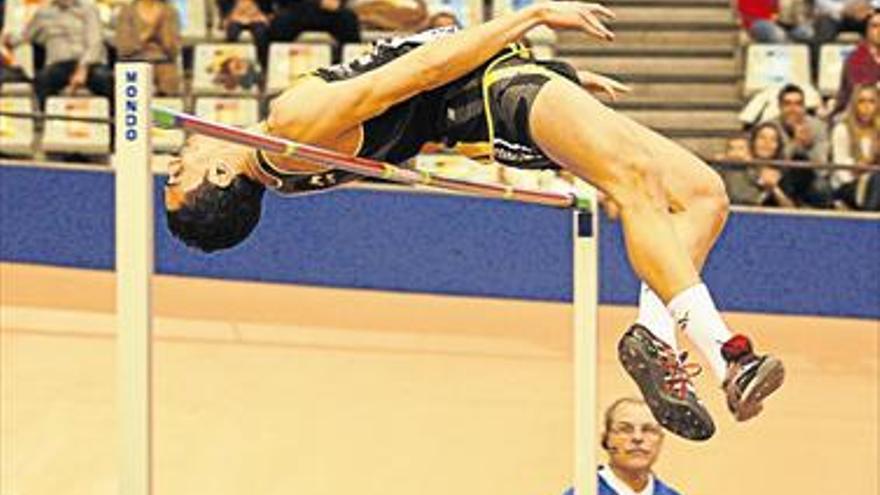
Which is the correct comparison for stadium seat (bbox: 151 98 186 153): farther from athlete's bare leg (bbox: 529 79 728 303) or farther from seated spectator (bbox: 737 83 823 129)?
athlete's bare leg (bbox: 529 79 728 303)

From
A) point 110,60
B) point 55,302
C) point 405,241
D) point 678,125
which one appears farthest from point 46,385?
point 678,125

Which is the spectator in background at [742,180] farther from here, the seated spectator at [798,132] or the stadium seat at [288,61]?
the stadium seat at [288,61]

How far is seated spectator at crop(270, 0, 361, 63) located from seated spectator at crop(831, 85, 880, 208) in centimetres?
230

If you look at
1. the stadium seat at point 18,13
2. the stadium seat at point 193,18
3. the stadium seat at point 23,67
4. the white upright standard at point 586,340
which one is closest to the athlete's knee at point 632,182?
the white upright standard at point 586,340

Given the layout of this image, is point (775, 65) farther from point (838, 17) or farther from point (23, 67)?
point (23, 67)

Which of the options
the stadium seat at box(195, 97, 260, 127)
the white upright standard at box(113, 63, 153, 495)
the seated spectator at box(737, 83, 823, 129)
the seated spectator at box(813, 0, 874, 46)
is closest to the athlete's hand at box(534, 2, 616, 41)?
A: the white upright standard at box(113, 63, 153, 495)

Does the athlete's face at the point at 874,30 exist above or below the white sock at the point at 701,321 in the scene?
above

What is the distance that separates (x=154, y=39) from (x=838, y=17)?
3.20 m

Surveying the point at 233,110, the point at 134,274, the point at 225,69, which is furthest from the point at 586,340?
the point at 225,69

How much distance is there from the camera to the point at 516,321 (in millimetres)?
9055

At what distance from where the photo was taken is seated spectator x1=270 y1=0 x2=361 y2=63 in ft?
32.7

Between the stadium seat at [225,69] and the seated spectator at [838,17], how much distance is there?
263 centimetres

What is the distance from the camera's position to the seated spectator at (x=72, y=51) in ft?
33.0

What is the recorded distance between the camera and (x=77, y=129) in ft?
32.3
